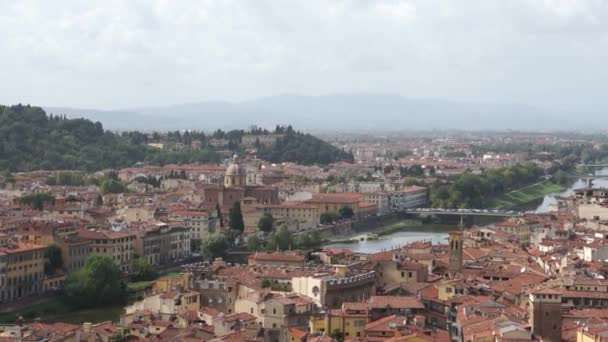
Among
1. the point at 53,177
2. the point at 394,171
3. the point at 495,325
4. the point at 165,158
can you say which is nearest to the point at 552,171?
the point at 394,171

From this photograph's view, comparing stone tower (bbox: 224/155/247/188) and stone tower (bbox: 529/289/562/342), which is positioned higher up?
stone tower (bbox: 529/289/562/342)

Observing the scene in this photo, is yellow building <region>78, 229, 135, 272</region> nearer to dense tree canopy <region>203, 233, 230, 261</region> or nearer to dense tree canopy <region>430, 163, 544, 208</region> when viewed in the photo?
dense tree canopy <region>203, 233, 230, 261</region>

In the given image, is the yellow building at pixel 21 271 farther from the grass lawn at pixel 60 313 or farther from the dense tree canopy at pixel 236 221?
the dense tree canopy at pixel 236 221

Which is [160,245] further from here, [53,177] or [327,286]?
[53,177]

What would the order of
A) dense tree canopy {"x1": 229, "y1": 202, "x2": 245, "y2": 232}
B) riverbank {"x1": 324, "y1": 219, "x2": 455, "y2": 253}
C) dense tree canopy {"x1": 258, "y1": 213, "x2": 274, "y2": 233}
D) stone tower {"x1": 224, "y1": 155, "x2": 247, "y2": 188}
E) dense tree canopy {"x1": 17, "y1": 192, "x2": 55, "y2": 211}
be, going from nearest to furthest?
riverbank {"x1": 324, "y1": 219, "x2": 455, "y2": 253} < dense tree canopy {"x1": 229, "y1": 202, "x2": 245, "y2": 232} < dense tree canopy {"x1": 258, "y1": 213, "x2": 274, "y2": 233} < dense tree canopy {"x1": 17, "y1": 192, "x2": 55, "y2": 211} < stone tower {"x1": 224, "y1": 155, "x2": 247, "y2": 188}

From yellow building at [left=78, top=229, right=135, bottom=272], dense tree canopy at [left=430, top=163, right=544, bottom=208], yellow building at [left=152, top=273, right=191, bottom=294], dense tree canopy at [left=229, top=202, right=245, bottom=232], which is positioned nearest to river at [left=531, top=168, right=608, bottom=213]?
dense tree canopy at [left=430, top=163, right=544, bottom=208]

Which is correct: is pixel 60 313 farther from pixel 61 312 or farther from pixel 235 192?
Result: pixel 235 192

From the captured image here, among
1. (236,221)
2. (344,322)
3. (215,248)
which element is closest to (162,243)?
(215,248)
